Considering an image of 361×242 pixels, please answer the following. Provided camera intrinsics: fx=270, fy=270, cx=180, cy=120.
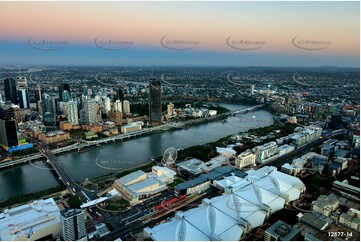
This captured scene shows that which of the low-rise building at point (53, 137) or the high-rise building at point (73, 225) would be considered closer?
the high-rise building at point (73, 225)

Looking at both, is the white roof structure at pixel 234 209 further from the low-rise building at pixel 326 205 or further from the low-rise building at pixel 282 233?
the low-rise building at pixel 326 205

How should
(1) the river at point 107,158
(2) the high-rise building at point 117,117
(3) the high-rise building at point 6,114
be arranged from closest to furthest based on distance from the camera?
1. (1) the river at point 107,158
2. (3) the high-rise building at point 6,114
3. (2) the high-rise building at point 117,117

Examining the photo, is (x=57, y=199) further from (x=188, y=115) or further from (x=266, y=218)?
(x=188, y=115)

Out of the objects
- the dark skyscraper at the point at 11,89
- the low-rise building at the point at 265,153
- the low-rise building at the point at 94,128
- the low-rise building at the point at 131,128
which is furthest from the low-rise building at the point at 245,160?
the dark skyscraper at the point at 11,89

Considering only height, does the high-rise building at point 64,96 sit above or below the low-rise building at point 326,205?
above

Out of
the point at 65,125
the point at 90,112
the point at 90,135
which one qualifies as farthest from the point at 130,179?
the point at 90,112

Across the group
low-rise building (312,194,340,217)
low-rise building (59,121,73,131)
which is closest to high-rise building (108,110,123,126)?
low-rise building (59,121,73,131)
